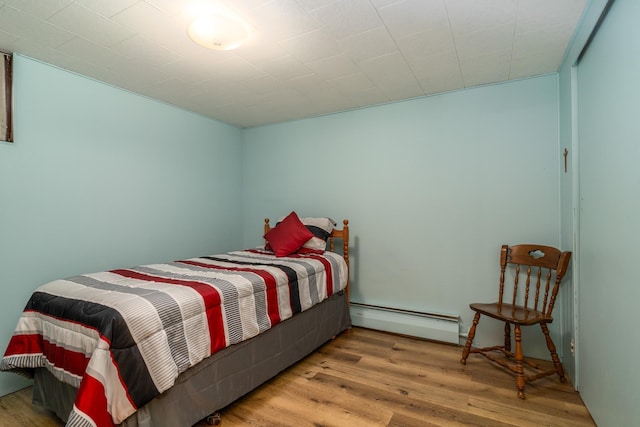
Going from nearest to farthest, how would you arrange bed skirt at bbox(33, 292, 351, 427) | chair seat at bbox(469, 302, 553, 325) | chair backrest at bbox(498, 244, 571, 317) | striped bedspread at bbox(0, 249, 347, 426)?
striped bedspread at bbox(0, 249, 347, 426) → bed skirt at bbox(33, 292, 351, 427) → chair seat at bbox(469, 302, 553, 325) → chair backrest at bbox(498, 244, 571, 317)

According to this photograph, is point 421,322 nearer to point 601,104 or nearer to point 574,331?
point 574,331

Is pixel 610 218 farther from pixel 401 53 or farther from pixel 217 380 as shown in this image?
pixel 217 380

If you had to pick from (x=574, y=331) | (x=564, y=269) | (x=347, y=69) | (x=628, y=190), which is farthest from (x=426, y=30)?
(x=574, y=331)

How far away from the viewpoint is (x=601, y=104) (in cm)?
169

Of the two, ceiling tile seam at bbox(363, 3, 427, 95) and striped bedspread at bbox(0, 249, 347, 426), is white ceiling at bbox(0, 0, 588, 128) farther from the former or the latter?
striped bedspread at bbox(0, 249, 347, 426)

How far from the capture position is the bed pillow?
315cm

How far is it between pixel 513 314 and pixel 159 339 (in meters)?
2.26

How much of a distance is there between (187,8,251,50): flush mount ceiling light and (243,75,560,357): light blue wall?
5.88 ft

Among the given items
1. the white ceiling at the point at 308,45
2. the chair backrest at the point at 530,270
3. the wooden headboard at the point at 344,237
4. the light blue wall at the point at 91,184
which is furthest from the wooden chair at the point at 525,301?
the light blue wall at the point at 91,184

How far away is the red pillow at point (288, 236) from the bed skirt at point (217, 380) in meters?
0.70

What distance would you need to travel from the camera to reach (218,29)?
67.5 inches

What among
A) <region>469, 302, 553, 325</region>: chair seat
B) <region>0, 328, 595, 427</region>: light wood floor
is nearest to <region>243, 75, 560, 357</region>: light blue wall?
<region>469, 302, 553, 325</region>: chair seat

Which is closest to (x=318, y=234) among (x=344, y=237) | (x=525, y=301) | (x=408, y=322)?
(x=344, y=237)

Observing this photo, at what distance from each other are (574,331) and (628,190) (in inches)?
46.3
